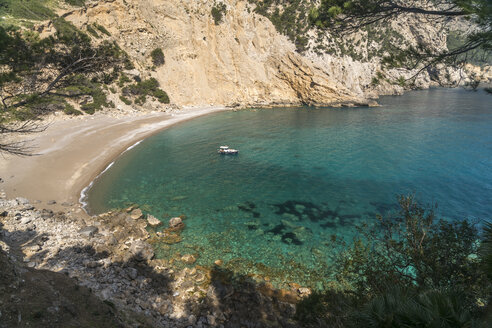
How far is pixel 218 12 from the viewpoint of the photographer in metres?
59.9

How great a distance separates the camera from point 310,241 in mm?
14492

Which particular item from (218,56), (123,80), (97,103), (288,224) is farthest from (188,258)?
(218,56)

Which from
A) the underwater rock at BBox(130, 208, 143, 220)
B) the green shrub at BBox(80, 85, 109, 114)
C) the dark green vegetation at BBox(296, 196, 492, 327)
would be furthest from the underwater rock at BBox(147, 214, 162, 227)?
the green shrub at BBox(80, 85, 109, 114)

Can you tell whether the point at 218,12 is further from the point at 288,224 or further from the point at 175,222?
the point at 288,224

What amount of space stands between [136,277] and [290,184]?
14.8 metres

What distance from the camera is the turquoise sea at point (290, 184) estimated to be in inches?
556

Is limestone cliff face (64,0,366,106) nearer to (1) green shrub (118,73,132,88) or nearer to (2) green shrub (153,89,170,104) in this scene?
(2) green shrub (153,89,170,104)

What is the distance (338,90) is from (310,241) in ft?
194

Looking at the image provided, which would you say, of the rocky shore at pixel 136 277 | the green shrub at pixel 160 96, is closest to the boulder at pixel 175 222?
the rocky shore at pixel 136 277

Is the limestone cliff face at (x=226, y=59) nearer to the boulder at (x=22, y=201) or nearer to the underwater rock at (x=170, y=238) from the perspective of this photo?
the boulder at (x=22, y=201)

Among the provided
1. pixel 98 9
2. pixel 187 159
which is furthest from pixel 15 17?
pixel 187 159

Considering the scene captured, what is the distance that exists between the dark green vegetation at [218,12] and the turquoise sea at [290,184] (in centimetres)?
3598

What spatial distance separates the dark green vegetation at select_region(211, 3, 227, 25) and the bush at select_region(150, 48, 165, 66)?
1658cm

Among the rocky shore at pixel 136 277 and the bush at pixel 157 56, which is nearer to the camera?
the rocky shore at pixel 136 277
